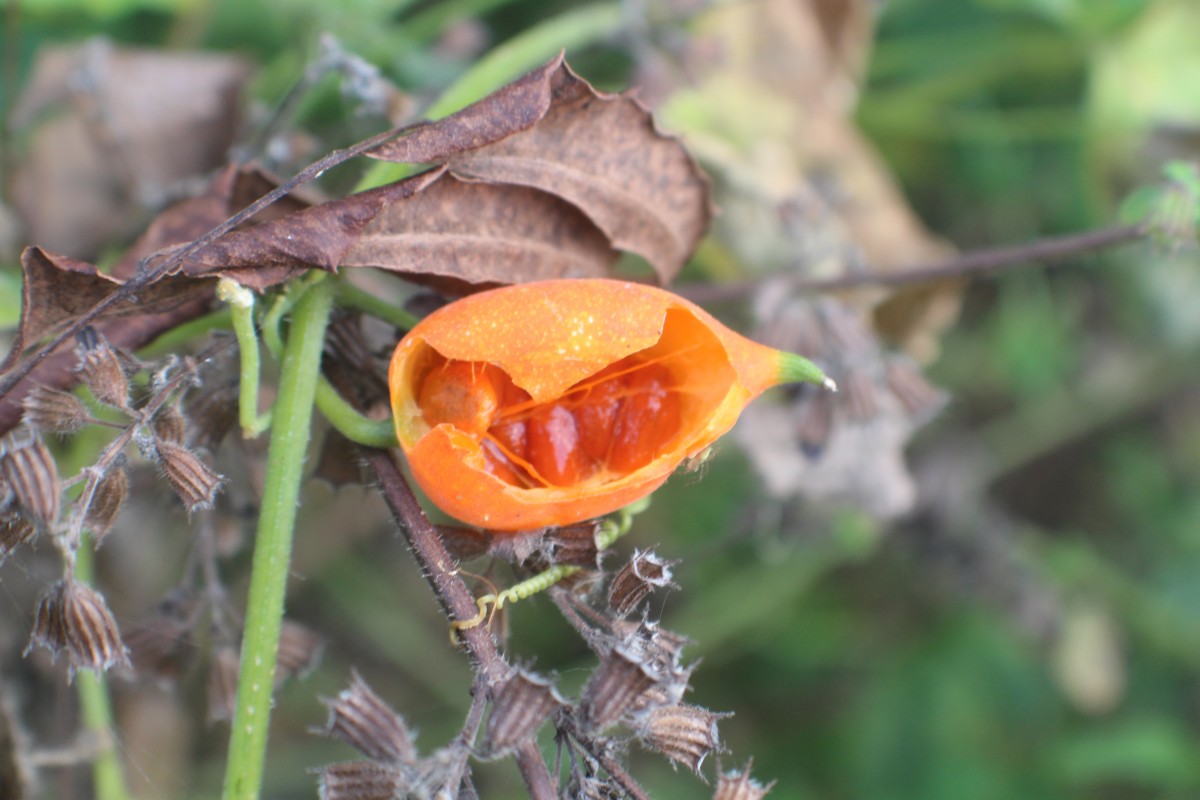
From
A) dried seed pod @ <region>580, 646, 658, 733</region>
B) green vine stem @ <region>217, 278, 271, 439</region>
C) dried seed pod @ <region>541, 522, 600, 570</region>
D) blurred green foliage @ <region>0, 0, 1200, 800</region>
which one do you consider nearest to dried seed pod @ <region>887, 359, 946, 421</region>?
blurred green foliage @ <region>0, 0, 1200, 800</region>

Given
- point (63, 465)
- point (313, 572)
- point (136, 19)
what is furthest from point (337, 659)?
point (136, 19)

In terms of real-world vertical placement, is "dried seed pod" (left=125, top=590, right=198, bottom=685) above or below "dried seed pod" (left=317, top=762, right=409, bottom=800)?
above

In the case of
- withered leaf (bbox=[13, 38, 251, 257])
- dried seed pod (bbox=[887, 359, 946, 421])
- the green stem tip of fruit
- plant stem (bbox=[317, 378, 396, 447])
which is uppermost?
withered leaf (bbox=[13, 38, 251, 257])

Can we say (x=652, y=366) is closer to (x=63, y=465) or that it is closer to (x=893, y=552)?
(x=63, y=465)

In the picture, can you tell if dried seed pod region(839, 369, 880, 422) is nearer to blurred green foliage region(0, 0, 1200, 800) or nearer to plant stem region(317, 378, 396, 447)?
blurred green foliage region(0, 0, 1200, 800)

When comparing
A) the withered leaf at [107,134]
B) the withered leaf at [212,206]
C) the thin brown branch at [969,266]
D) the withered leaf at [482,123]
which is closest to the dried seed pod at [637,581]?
the withered leaf at [482,123]

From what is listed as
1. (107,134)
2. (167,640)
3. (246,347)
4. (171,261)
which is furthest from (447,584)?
(107,134)

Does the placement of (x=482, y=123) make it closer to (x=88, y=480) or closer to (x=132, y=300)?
(x=132, y=300)
